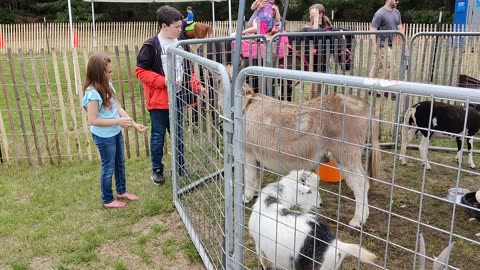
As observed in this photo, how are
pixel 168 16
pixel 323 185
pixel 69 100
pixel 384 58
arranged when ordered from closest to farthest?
pixel 168 16, pixel 323 185, pixel 69 100, pixel 384 58

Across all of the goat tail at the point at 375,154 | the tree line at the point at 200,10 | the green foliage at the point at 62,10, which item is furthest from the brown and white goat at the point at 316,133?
the green foliage at the point at 62,10

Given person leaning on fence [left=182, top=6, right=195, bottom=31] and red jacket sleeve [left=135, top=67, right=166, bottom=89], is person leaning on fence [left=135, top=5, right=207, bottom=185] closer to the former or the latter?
red jacket sleeve [left=135, top=67, right=166, bottom=89]

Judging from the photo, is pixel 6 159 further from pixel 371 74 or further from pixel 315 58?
pixel 371 74

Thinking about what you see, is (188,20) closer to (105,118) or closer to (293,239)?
(105,118)

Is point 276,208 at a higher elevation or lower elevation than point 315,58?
lower

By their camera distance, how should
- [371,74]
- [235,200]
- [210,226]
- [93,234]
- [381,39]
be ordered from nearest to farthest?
1. [235,200]
2. [210,226]
3. [93,234]
4. [371,74]
5. [381,39]

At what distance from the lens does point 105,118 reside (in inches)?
162

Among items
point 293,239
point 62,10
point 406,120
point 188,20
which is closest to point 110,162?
point 293,239

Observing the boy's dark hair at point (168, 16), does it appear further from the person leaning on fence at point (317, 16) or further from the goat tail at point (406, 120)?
the person leaning on fence at point (317, 16)

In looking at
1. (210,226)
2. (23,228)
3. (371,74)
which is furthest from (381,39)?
(23,228)

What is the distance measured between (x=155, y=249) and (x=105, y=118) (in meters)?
1.34

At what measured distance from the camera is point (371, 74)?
6.33 metres

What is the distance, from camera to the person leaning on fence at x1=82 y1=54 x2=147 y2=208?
13.0ft

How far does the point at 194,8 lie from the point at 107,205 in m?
32.6
